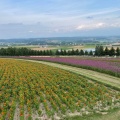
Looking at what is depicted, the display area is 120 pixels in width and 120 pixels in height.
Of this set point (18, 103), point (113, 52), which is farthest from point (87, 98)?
Result: point (113, 52)

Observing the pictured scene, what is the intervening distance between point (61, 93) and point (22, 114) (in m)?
5.06

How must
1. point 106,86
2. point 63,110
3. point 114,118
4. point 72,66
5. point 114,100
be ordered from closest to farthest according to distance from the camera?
point 114,118
point 63,110
point 114,100
point 106,86
point 72,66

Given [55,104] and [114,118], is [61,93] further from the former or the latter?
[114,118]

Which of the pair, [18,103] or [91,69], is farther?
[91,69]

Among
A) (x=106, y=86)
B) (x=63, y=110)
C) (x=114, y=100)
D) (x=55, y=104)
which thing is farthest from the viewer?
(x=106, y=86)

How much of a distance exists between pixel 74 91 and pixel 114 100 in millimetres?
3436

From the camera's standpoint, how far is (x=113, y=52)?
62750 mm

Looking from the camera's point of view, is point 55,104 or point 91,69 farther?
point 91,69

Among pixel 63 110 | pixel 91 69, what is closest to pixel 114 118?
pixel 63 110

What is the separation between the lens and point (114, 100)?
1337 centimetres

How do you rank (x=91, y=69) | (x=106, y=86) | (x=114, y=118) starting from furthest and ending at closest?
(x=91, y=69) < (x=106, y=86) < (x=114, y=118)

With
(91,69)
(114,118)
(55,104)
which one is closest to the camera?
(114,118)

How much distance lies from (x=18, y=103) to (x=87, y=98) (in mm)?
4979

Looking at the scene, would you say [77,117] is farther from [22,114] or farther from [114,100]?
[114,100]
